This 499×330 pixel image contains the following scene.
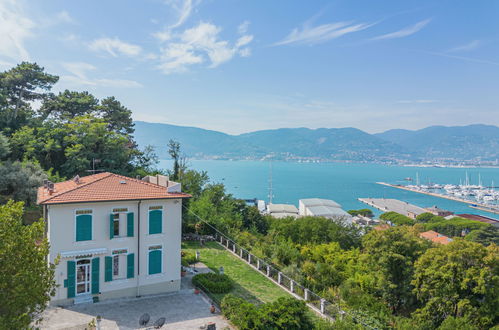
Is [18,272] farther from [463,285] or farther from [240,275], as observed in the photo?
[463,285]

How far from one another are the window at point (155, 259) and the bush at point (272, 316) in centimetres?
394

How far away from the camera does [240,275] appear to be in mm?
17188

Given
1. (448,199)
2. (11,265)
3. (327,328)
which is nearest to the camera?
(11,265)

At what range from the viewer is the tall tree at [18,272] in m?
7.04

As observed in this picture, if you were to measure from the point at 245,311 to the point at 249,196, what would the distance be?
105 metres

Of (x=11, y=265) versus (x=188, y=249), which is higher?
(x=11, y=265)

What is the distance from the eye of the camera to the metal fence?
13095mm

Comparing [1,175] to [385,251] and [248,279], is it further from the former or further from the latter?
[385,251]

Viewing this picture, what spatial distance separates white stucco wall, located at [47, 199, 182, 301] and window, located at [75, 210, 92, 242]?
11cm

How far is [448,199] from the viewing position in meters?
127

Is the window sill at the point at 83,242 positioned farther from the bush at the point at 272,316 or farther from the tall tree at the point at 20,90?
the tall tree at the point at 20,90

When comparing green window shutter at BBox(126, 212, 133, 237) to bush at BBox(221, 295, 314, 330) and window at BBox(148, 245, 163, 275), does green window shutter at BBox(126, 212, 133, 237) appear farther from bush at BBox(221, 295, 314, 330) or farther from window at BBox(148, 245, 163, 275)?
bush at BBox(221, 295, 314, 330)

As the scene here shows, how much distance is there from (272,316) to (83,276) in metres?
7.44

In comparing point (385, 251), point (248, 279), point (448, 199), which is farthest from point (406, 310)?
point (448, 199)
